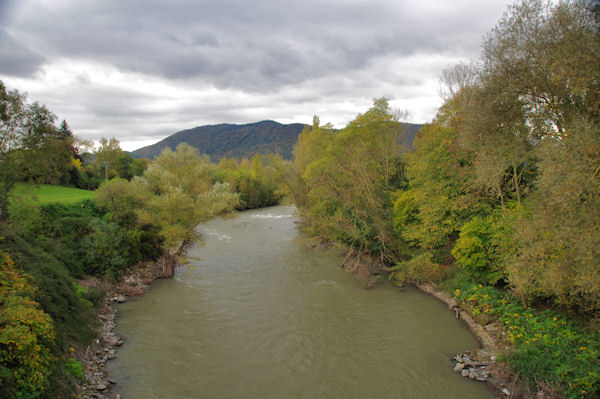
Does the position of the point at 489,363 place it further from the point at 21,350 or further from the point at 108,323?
the point at 108,323

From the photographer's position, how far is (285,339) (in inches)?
542

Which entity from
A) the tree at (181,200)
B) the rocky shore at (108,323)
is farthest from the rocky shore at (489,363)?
the tree at (181,200)

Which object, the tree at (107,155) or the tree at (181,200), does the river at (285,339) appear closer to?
the tree at (181,200)

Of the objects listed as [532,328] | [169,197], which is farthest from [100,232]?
[532,328]

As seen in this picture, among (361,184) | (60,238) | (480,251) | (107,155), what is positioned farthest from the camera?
(107,155)

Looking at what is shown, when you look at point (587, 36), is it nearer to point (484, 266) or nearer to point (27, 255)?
point (484, 266)

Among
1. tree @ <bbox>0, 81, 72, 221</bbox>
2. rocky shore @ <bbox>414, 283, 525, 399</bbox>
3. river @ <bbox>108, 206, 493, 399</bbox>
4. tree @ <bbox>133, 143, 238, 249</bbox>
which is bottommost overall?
river @ <bbox>108, 206, 493, 399</bbox>

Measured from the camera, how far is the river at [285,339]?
1058cm

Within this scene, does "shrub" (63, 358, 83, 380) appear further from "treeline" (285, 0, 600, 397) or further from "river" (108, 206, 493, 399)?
"treeline" (285, 0, 600, 397)

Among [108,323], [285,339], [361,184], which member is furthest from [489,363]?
[108,323]

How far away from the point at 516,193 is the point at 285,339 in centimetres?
1271

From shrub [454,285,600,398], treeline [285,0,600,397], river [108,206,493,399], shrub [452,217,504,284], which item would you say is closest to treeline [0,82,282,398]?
river [108,206,493,399]

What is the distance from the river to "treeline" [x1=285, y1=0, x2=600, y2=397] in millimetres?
2391

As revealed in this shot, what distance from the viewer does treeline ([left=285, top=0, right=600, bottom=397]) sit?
8.41m
